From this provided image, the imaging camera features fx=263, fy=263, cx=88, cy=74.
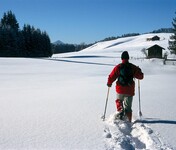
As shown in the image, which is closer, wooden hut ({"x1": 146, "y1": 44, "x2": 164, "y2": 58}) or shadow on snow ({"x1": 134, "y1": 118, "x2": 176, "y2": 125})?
shadow on snow ({"x1": 134, "y1": 118, "x2": 176, "y2": 125})

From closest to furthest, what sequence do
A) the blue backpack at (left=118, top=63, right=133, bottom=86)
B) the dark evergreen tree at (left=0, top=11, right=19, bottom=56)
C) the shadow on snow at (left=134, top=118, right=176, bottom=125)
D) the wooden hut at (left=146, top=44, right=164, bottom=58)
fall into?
the shadow on snow at (left=134, top=118, right=176, bottom=125) < the blue backpack at (left=118, top=63, right=133, bottom=86) < the dark evergreen tree at (left=0, top=11, right=19, bottom=56) < the wooden hut at (left=146, top=44, right=164, bottom=58)

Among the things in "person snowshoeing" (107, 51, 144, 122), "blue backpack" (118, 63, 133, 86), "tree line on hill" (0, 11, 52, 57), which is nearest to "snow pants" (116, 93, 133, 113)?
"person snowshoeing" (107, 51, 144, 122)

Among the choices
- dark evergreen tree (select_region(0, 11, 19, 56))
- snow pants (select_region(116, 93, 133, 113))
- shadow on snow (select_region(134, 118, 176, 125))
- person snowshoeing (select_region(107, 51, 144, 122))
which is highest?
dark evergreen tree (select_region(0, 11, 19, 56))

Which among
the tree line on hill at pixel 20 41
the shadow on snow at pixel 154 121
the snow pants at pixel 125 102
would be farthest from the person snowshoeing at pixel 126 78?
the tree line on hill at pixel 20 41

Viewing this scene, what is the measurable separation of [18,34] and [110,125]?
6758cm

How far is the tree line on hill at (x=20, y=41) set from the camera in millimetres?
66500

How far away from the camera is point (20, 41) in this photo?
69.2 meters

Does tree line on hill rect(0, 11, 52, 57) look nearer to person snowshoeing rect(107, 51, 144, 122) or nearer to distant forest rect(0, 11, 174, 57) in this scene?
distant forest rect(0, 11, 174, 57)

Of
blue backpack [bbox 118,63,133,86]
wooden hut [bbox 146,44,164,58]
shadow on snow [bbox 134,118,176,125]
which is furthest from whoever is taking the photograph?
wooden hut [bbox 146,44,164,58]

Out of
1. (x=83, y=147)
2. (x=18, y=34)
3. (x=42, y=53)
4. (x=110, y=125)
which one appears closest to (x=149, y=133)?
(x=110, y=125)

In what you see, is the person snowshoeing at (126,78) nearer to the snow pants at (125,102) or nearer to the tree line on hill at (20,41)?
the snow pants at (125,102)

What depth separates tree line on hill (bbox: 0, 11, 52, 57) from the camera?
66.5 meters

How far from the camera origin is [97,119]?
716cm

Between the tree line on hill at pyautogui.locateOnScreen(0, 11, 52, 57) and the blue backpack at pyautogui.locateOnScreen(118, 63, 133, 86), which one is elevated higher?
the tree line on hill at pyautogui.locateOnScreen(0, 11, 52, 57)
